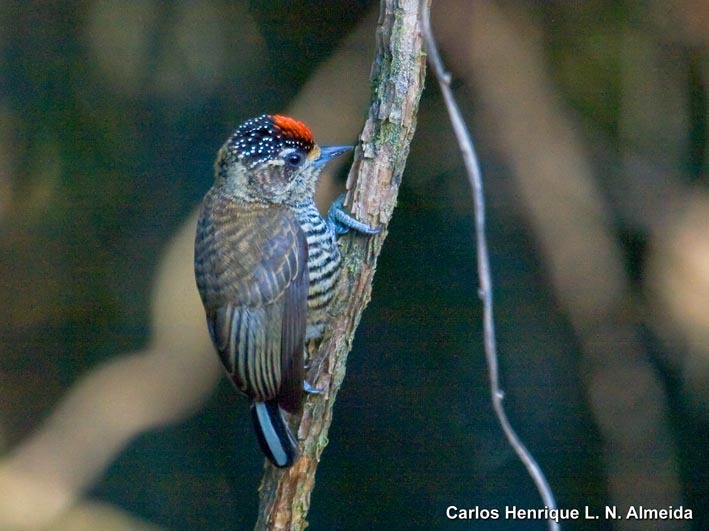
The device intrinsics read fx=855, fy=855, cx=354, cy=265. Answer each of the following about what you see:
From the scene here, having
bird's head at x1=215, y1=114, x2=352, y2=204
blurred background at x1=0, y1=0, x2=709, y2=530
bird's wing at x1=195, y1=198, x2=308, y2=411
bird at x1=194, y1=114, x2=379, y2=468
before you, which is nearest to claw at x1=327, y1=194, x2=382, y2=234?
bird at x1=194, y1=114, x2=379, y2=468

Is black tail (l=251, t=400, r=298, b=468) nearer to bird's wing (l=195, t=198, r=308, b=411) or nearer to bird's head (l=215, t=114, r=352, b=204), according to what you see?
bird's wing (l=195, t=198, r=308, b=411)

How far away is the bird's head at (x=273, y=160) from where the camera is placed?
331 cm

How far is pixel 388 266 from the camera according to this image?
203 inches

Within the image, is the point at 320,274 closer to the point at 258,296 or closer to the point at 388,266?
the point at 258,296

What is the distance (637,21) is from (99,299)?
357 cm

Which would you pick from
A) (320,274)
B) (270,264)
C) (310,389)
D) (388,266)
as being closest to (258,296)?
(270,264)

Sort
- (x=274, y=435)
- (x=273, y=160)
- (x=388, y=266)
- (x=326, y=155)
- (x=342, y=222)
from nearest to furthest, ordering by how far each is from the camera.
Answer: (x=274, y=435), (x=342, y=222), (x=273, y=160), (x=326, y=155), (x=388, y=266)

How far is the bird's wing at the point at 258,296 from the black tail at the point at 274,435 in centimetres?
4

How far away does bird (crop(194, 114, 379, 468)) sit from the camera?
304 centimetres

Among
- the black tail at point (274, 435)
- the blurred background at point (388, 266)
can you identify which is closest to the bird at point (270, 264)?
the black tail at point (274, 435)

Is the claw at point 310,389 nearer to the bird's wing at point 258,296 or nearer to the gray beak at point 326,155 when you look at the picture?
the bird's wing at point 258,296

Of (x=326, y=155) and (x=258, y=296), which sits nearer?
(x=258, y=296)

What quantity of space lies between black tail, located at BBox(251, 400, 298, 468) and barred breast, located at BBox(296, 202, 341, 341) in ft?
1.06

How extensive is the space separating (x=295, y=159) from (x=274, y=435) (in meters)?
1.08
